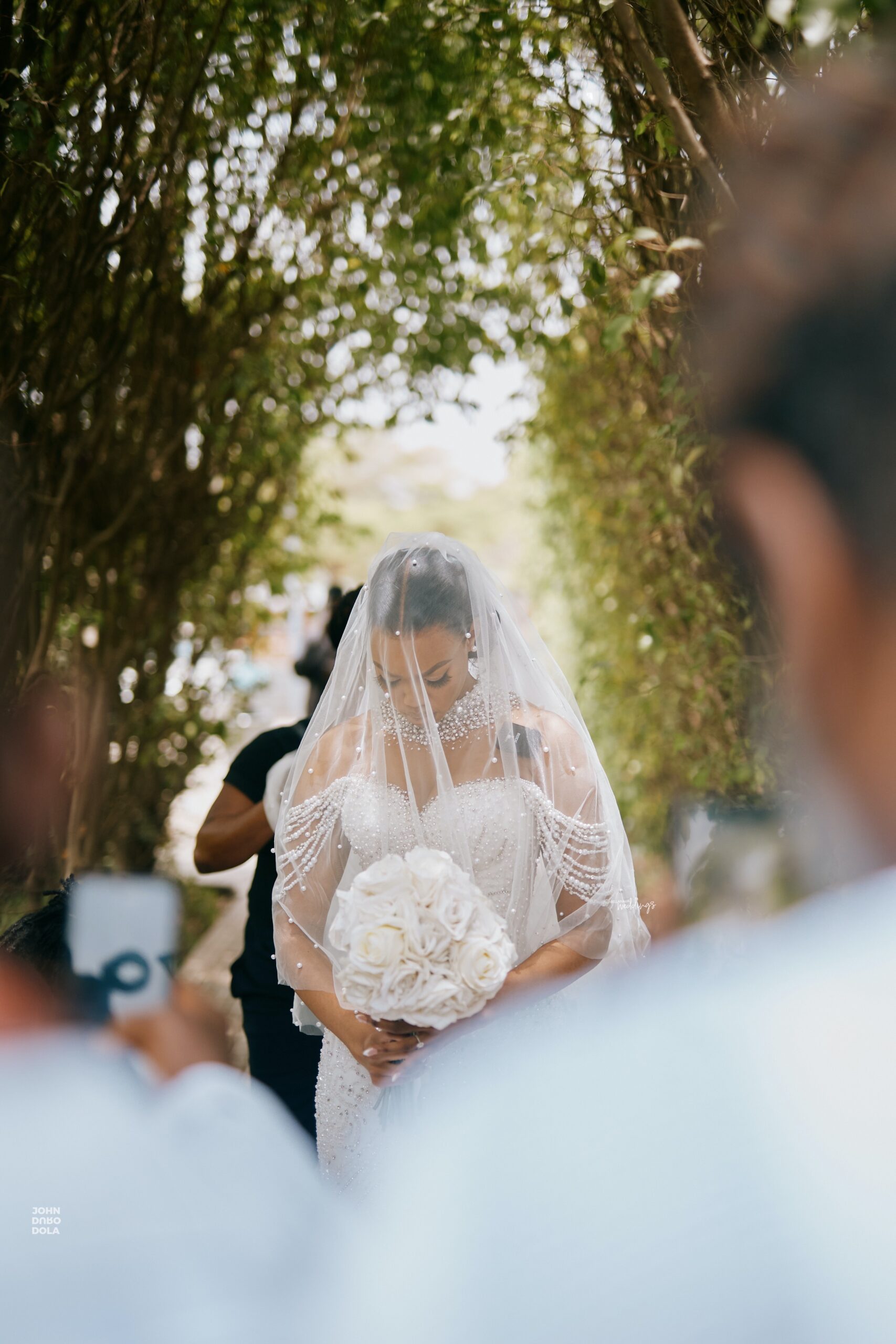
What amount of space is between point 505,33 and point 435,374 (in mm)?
2736

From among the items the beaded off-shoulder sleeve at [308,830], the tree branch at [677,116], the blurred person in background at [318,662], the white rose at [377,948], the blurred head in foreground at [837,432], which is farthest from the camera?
the blurred person in background at [318,662]

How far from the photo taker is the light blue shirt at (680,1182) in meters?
1.19

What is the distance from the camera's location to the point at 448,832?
6.59ft

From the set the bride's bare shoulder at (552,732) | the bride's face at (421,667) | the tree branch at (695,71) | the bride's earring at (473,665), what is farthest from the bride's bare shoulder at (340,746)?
the tree branch at (695,71)

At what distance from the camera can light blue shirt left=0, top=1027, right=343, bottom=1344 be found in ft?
5.51

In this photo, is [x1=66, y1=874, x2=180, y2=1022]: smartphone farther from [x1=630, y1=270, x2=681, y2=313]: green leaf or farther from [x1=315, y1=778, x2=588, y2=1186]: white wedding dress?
[x1=630, y1=270, x2=681, y2=313]: green leaf

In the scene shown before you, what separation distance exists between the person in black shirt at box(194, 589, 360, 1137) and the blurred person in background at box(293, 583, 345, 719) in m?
0.19

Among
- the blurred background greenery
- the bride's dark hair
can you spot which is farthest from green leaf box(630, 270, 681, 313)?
the bride's dark hair

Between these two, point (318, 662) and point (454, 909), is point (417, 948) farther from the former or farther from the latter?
point (318, 662)

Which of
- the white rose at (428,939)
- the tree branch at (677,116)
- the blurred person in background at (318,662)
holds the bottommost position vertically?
the white rose at (428,939)

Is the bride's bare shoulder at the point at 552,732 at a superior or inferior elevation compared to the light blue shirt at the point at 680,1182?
superior

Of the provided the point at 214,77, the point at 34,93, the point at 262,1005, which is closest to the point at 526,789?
the point at 262,1005

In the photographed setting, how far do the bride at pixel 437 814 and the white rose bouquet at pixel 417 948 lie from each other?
329mm

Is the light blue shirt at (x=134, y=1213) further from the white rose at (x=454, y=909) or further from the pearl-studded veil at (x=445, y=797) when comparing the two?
the white rose at (x=454, y=909)
